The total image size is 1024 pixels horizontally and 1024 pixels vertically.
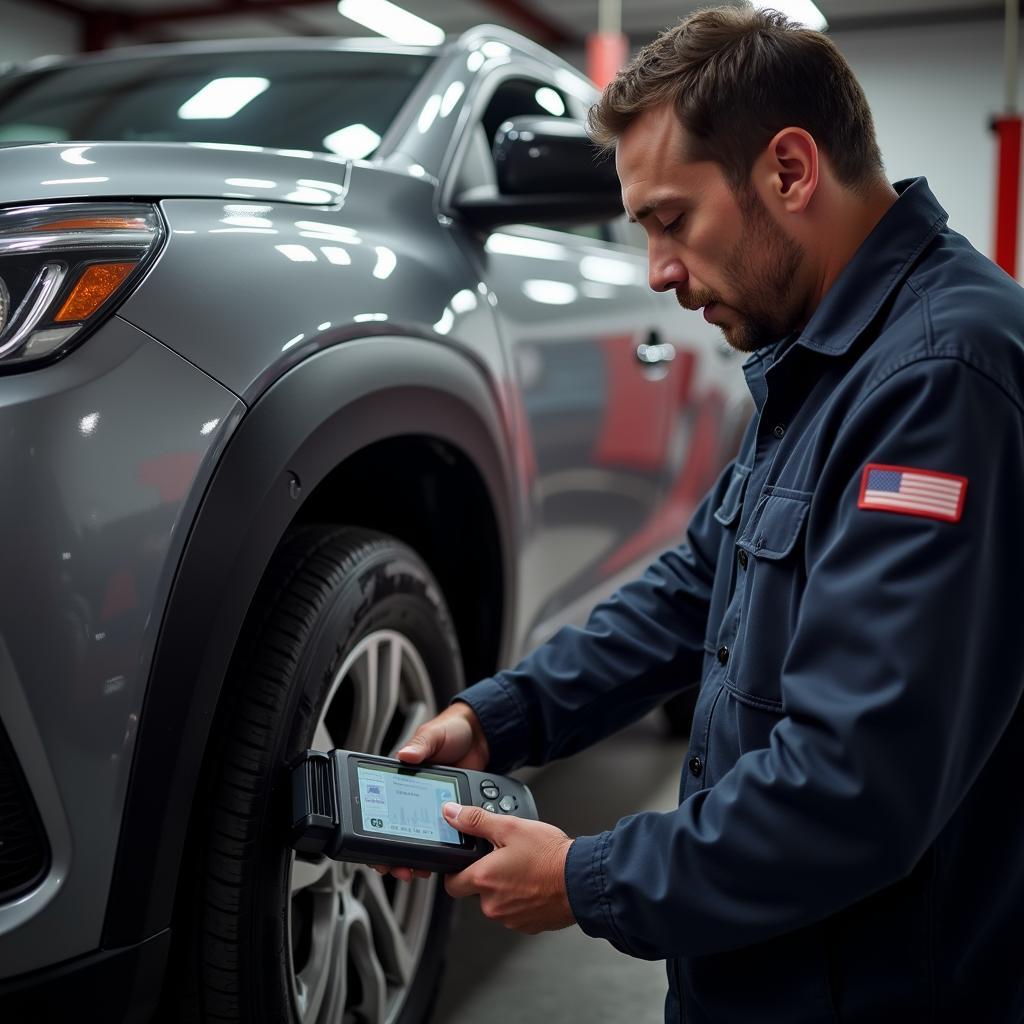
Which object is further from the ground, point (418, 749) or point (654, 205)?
point (654, 205)

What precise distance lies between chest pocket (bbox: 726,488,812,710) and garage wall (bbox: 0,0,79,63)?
11.0m

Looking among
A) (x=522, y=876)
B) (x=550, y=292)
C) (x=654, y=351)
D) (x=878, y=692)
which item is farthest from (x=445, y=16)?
(x=878, y=692)

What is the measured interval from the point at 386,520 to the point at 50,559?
715 mm

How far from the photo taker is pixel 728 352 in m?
2.91

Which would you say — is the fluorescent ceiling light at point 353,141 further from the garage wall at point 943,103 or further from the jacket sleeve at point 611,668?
the garage wall at point 943,103

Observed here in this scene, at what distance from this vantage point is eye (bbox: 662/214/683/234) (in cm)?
111

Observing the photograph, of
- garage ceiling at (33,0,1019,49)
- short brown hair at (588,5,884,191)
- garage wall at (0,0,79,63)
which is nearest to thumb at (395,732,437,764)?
short brown hair at (588,5,884,191)

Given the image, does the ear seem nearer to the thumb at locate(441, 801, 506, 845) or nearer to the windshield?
the thumb at locate(441, 801, 506, 845)

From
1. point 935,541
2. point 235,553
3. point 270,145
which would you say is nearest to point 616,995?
point 235,553

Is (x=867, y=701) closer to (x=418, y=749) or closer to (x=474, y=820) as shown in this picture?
(x=474, y=820)

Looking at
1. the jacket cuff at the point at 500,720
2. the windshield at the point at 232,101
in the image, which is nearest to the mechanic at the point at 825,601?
the jacket cuff at the point at 500,720

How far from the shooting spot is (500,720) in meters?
1.34

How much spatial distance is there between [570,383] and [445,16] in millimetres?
9675

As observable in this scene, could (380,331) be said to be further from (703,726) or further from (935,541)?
(935,541)
